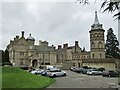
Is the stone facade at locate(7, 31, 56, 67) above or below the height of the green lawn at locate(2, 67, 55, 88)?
above

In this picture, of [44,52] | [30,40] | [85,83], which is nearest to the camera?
[85,83]

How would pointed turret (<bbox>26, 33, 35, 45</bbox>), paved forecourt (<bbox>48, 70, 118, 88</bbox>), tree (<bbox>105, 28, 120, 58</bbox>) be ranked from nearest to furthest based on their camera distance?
1. paved forecourt (<bbox>48, 70, 118, 88</bbox>)
2. pointed turret (<bbox>26, 33, 35, 45</bbox>)
3. tree (<bbox>105, 28, 120, 58</bbox>)

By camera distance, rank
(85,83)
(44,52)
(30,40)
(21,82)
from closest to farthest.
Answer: (21,82), (85,83), (44,52), (30,40)

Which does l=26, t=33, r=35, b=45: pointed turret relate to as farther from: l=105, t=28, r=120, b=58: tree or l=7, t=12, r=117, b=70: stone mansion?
l=105, t=28, r=120, b=58: tree

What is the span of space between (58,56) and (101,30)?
3125cm

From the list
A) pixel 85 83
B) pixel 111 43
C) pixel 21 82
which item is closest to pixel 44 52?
pixel 111 43

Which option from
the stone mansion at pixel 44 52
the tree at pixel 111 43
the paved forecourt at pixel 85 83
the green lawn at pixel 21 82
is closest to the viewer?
the green lawn at pixel 21 82

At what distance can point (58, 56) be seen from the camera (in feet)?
423

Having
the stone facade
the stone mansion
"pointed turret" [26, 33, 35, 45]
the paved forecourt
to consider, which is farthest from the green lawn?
"pointed turret" [26, 33, 35, 45]

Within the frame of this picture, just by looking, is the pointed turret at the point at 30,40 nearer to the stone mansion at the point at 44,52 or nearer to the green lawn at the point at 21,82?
the stone mansion at the point at 44,52

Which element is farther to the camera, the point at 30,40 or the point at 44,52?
the point at 30,40

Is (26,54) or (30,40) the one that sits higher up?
(30,40)

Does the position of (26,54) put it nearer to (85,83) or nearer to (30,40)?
(30,40)

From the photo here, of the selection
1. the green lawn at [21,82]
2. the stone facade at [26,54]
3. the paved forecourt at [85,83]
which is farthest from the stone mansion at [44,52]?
the green lawn at [21,82]
